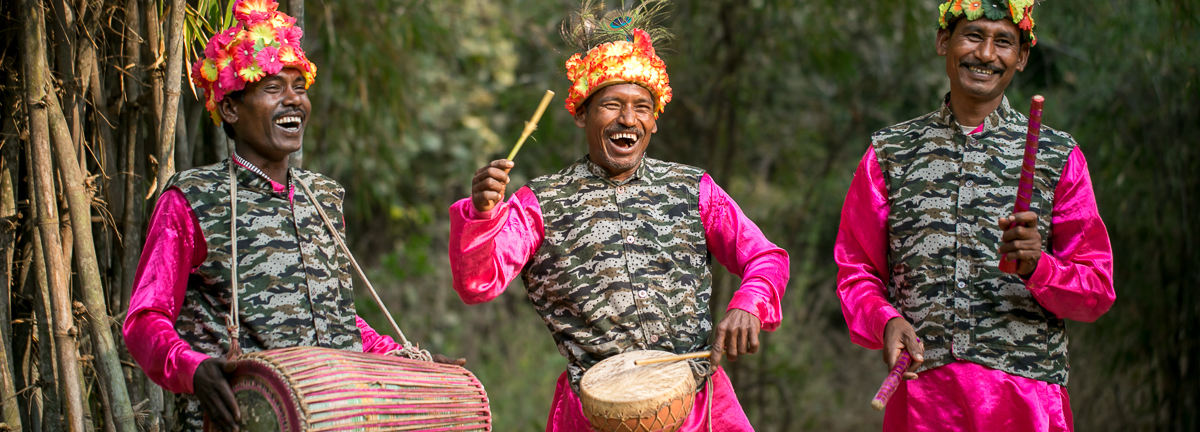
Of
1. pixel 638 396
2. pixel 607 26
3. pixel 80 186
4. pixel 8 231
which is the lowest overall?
pixel 638 396

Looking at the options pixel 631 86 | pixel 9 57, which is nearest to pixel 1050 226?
pixel 631 86

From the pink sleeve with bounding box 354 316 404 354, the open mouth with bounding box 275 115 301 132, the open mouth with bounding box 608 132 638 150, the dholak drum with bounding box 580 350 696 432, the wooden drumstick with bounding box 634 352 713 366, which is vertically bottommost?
the dholak drum with bounding box 580 350 696 432

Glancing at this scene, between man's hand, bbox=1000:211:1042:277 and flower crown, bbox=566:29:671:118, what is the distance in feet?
3.29

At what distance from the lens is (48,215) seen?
9.53ft

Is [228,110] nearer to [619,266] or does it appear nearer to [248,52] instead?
[248,52]

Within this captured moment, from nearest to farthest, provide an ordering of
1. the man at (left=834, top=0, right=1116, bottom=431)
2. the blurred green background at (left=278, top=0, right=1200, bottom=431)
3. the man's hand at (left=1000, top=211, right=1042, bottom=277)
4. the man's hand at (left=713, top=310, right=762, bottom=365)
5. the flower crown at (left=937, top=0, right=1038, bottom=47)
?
1. the man's hand at (left=1000, top=211, right=1042, bottom=277)
2. the man's hand at (left=713, top=310, right=762, bottom=365)
3. the man at (left=834, top=0, right=1116, bottom=431)
4. the flower crown at (left=937, top=0, right=1038, bottom=47)
5. the blurred green background at (left=278, top=0, right=1200, bottom=431)

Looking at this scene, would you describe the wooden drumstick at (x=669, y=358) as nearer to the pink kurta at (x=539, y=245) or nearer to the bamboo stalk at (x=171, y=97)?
the pink kurta at (x=539, y=245)

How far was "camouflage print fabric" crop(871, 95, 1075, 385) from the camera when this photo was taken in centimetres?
287

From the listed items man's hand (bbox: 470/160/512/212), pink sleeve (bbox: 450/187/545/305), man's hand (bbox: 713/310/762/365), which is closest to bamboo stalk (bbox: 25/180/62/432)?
pink sleeve (bbox: 450/187/545/305)

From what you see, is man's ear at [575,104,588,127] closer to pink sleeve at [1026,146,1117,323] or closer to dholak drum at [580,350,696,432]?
dholak drum at [580,350,696,432]

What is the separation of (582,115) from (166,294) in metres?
1.27

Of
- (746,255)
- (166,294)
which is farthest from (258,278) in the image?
(746,255)

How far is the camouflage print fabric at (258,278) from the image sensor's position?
8.64ft

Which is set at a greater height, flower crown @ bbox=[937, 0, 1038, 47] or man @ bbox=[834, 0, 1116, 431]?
flower crown @ bbox=[937, 0, 1038, 47]
